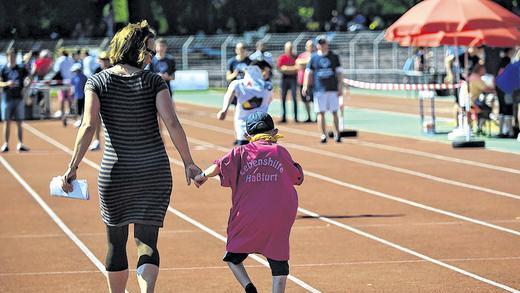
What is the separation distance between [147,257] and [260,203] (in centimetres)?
88

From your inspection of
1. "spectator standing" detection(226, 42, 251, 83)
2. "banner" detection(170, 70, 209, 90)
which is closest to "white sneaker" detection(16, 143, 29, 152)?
"spectator standing" detection(226, 42, 251, 83)

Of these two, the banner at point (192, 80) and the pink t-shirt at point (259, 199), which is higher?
the pink t-shirt at point (259, 199)

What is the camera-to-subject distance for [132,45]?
8.12m

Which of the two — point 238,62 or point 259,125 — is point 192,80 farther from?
point 259,125

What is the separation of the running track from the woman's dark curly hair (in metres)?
2.48

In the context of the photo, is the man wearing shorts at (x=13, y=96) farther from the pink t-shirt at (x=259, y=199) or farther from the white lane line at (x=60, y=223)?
the pink t-shirt at (x=259, y=199)

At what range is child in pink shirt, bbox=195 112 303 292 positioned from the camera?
8453 mm

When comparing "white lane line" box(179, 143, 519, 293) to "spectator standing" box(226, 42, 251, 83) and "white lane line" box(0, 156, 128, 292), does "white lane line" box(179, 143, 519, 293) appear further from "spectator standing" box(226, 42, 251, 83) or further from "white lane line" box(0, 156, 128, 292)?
"spectator standing" box(226, 42, 251, 83)

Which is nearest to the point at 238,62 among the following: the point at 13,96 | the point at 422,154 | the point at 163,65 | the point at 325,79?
the point at 325,79

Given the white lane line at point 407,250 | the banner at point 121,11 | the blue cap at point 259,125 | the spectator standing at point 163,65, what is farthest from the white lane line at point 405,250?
the banner at point 121,11

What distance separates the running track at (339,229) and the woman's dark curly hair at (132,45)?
248 cm

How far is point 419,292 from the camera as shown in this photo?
31.9 feet

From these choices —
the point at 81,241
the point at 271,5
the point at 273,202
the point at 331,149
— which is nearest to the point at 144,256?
the point at 273,202

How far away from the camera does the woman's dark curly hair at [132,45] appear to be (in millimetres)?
8109
